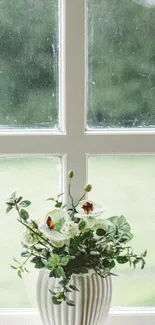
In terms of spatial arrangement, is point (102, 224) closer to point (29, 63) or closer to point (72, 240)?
point (72, 240)

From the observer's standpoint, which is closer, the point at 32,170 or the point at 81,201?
the point at 81,201

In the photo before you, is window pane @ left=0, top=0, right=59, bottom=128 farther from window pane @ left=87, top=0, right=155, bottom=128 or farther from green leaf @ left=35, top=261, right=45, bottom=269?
green leaf @ left=35, top=261, right=45, bottom=269

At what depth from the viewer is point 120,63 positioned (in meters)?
1.66

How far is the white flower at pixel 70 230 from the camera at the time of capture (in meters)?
1.46

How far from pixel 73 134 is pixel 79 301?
16.3 inches

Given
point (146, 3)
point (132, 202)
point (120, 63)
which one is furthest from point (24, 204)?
point (146, 3)

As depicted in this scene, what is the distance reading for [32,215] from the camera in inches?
65.5

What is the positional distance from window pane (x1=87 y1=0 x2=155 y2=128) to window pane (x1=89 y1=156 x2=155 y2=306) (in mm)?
103

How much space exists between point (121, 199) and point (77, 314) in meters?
0.34

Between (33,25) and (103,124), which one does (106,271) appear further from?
(33,25)

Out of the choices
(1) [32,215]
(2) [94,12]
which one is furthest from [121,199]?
(2) [94,12]

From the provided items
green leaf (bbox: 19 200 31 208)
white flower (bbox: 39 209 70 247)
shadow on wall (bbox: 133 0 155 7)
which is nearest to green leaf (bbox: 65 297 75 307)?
white flower (bbox: 39 209 70 247)

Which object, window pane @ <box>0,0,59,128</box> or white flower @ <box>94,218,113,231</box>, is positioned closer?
white flower @ <box>94,218,113,231</box>

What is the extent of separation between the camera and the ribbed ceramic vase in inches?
58.5
